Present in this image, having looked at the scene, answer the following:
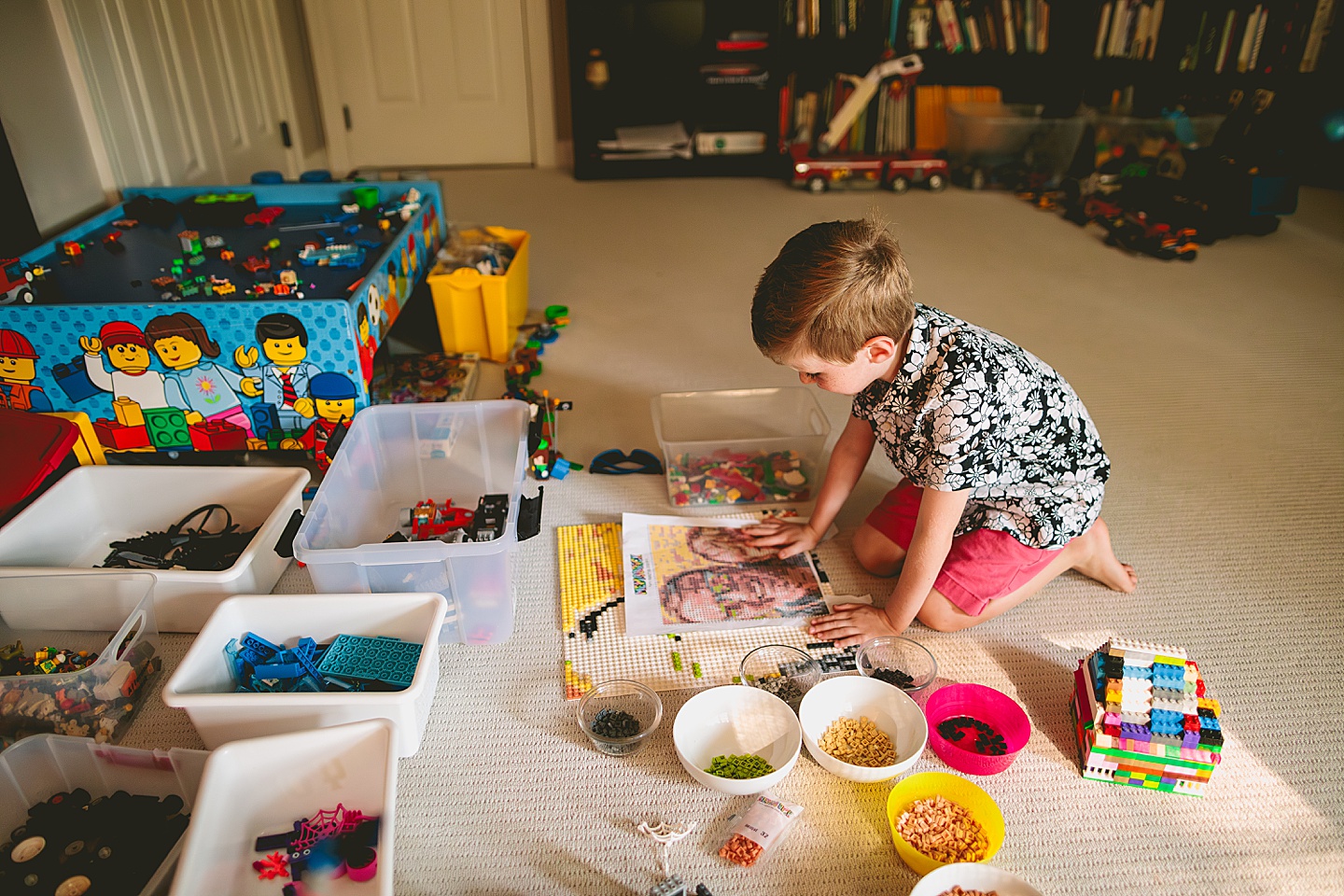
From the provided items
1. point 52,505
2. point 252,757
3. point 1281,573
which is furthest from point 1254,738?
point 52,505

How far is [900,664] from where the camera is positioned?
51.0 inches

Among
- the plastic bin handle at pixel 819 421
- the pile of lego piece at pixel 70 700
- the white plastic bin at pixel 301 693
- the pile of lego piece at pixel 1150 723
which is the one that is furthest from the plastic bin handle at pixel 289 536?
the pile of lego piece at pixel 1150 723

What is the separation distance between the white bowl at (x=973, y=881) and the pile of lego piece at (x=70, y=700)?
1031 millimetres

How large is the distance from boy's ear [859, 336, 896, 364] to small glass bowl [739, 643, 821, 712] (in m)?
0.46

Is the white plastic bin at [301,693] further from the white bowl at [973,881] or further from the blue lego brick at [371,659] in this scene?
the white bowl at [973,881]

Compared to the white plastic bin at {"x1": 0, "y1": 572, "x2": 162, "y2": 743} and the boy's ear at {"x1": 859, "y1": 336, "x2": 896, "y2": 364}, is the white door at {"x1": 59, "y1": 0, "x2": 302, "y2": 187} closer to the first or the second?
the white plastic bin at {"x1": 0, "y1": 572, "x2": 162, "y2": 743}

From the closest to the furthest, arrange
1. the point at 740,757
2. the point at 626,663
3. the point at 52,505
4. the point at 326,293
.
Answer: the point at 740,757 < the point at 626,663 < the point at 52,505 < the point at 326,293

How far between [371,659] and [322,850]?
0.28m

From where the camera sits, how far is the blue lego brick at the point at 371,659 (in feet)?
3.84

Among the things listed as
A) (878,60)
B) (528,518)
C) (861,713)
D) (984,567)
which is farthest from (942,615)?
(878,60)

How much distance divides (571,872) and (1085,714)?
2.28ft

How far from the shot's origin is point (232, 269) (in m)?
1.75

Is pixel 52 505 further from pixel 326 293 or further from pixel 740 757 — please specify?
pixel 740 757

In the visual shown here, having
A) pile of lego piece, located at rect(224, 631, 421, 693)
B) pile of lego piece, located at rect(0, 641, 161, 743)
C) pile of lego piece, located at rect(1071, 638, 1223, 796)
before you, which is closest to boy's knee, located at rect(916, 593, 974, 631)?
pile of lego piece, located at rect(1071, 638, 1223, 796)
